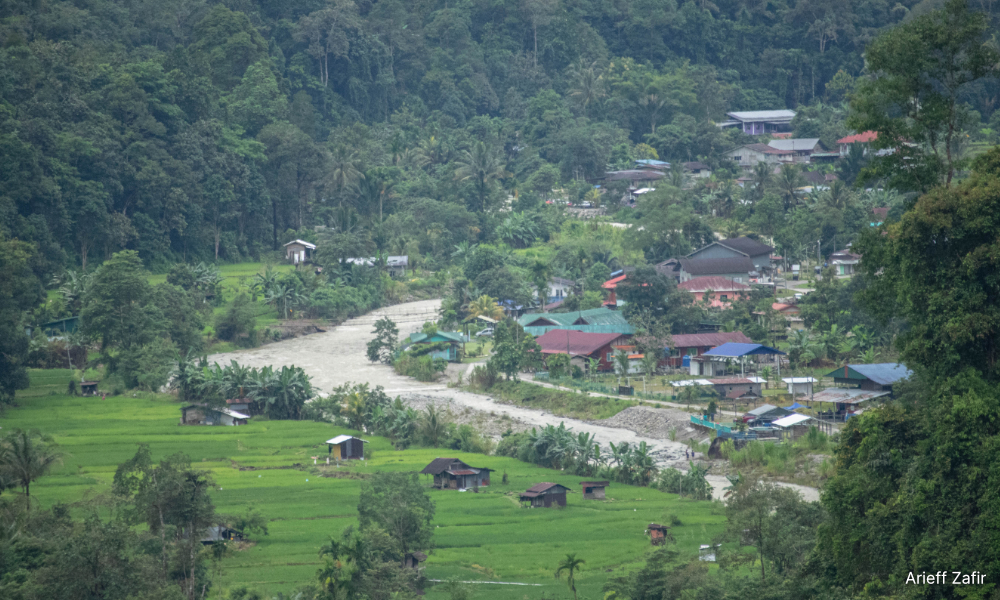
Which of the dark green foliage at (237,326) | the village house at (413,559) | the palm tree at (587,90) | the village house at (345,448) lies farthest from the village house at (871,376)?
the palm tree at (587,90)

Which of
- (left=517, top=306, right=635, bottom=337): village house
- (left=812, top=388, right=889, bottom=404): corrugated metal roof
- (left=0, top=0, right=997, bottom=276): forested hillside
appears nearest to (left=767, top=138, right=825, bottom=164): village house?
(left=0, top=0, right=997, bottom=276): forested hillside

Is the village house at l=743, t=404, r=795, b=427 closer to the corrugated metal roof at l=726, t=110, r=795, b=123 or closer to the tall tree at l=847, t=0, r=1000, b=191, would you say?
the tall tree at l=847, t=0, r=1000, b=191

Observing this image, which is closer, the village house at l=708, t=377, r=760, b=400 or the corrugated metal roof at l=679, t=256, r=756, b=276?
the village house at l=708, t=377, r=760, b=400

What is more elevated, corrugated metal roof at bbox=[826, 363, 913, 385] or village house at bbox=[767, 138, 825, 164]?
village house at bbox=[767, 138, 825, 164]

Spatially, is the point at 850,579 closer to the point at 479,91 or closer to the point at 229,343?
the point at 229,343

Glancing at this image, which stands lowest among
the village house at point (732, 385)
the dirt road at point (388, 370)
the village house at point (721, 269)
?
the dirt road at point (388, 370)

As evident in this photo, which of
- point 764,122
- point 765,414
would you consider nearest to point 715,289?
point 765,414

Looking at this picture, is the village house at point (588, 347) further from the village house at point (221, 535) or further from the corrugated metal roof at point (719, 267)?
the village house at point (221, 535)
